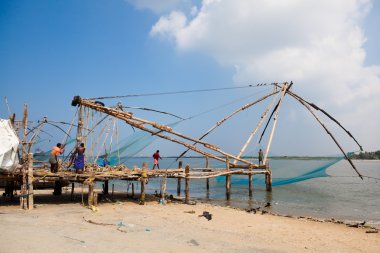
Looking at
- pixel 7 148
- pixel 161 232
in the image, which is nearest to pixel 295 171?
pixel 161 232

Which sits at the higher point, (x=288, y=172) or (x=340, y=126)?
(x=340, y=126)

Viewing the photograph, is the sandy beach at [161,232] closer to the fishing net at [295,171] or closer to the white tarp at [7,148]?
the white tarp at [7,148]

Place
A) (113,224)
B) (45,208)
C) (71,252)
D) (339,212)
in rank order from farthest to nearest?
(339,212) → (45,208) → (113,224) → (71,252)

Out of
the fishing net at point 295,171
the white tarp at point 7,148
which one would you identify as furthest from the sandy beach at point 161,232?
the fishing net at point 295,171

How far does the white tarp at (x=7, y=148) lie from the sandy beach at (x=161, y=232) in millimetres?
1329

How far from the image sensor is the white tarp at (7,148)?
9.61m

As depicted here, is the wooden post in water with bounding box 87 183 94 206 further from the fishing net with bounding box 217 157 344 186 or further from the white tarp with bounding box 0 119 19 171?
the fishing net with bounding box 217 157 344 186

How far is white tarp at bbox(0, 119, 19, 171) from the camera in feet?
31.5

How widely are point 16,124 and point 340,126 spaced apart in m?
13.7

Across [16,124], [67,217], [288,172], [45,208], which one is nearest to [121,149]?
[16,124]

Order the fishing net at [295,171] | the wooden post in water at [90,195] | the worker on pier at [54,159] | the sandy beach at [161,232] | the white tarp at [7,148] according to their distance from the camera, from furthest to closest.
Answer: the fishing net at [295,171]
the worker on pier at [54,159]
the wooden post in water at [90,195]
the white tarp at [7,148]
the sandy beach at [161,232]

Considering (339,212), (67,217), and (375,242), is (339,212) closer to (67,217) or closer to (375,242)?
(375,242)

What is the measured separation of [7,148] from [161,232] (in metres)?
5.43

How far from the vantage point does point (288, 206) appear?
49.7ft
